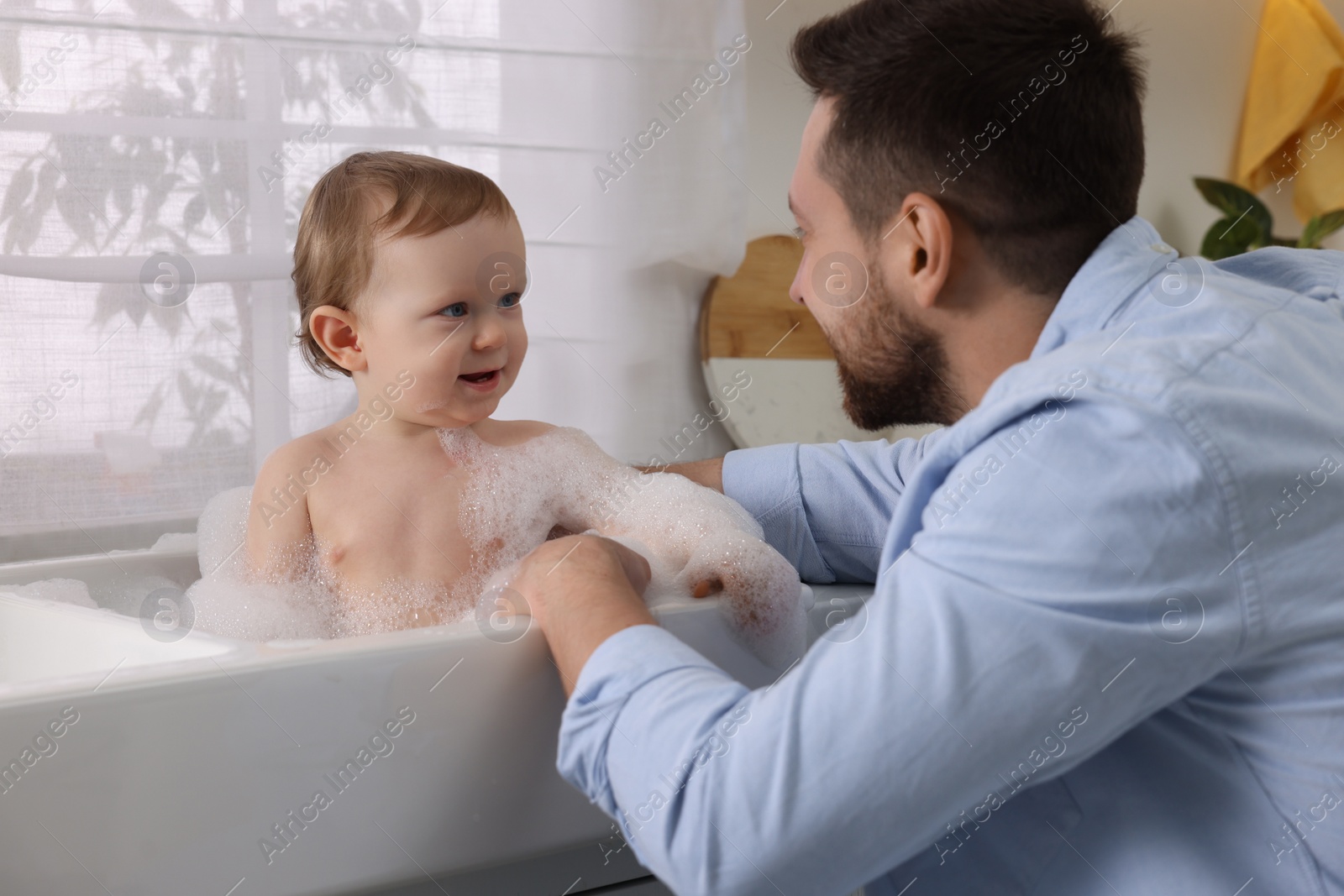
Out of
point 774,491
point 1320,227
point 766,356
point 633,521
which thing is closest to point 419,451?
point 633,521

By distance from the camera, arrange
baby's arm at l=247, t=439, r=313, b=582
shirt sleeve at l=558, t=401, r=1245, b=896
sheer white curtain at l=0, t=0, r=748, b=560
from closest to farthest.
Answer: shirt sleeve at l=558, t=401, r=1245, b=896 → baby's arm at l=247, t=439, r=313, b=582 → sheer white curtain at l=0, t=0, r=748, b=560

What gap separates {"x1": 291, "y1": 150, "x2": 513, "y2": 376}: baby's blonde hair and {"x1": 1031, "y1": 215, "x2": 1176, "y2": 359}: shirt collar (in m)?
0.52

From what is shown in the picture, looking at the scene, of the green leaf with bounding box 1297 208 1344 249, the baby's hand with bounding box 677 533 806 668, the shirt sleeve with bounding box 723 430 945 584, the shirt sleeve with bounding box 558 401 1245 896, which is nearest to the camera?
the shirt sleeve with bounding box 558 401 1245 896

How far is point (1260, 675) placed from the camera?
61cm

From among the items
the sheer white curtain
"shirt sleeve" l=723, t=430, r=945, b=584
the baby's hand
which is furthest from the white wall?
the baby's hand

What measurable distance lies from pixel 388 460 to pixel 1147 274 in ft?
2.18

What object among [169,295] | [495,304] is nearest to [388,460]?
[495,304]

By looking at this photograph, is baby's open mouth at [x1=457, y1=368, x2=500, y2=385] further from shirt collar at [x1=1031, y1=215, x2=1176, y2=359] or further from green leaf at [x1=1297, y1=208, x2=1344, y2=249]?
green leaf at [x1=1297, y1=208, x2=1344, y2=249]

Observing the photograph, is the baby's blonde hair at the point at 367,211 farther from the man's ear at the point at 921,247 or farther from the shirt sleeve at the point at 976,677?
the shirt sleeve at the point at 976,677

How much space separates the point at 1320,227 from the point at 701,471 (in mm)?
1856

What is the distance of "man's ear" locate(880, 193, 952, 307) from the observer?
0.77m

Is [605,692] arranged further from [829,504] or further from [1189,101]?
[1189,101]

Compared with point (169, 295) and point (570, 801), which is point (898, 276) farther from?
point (169, 295)

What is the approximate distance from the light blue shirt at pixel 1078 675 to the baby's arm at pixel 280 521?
41 cm
